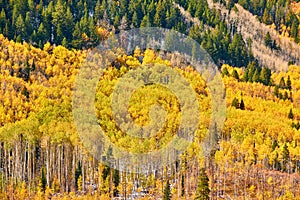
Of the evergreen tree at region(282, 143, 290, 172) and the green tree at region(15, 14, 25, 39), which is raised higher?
the green tree at region(15, 14, 25, 39)

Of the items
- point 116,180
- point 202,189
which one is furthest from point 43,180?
point 202,189

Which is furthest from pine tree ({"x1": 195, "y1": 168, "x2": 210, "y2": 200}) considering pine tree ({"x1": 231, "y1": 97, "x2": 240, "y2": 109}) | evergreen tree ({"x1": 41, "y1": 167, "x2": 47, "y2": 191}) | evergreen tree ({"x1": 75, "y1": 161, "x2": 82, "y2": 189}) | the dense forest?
pine tree ({"x1": 231, "y1": 97, "x2": 240, "y2": 109})

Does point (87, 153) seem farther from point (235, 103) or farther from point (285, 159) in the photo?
point (235, 103)

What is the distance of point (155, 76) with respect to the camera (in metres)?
184

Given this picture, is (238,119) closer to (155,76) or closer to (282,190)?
(155,76)

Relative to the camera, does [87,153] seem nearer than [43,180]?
No

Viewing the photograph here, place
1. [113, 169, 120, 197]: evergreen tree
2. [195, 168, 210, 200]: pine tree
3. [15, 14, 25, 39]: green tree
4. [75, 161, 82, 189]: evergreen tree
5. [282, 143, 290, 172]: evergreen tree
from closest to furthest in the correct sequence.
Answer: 1. [195, 168, 210, 200]: pine tree
2. [113, 169, 120, 197]: evergreen tree
3. [75, 161, 82, 189]: evergreen tree
4. [282, 143, 290, 172]: evergreen tree
5. [15, 14, 25, 39]: green tree

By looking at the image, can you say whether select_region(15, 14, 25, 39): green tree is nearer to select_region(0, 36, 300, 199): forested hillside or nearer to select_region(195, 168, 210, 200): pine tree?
select_region(0, 36, 300, 199): forested hillside

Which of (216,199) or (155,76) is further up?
(155,76)

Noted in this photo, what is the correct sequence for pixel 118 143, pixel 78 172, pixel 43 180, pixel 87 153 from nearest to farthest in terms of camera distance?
pixel 43 180 < pixel 78 172 < pixel 87 153 < pixel 118 143

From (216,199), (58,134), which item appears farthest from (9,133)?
(216,199)

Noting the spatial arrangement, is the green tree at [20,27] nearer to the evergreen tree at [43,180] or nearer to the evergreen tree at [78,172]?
the evergreen tree at [78,172]

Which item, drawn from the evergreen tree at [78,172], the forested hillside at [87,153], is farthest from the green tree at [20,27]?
the evergreen tree at [78,172]

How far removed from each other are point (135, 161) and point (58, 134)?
16.0 metres
